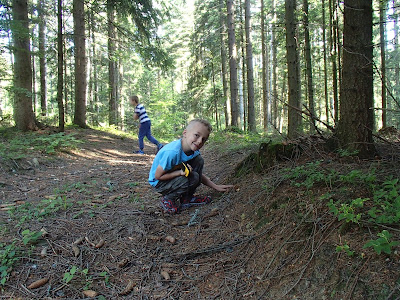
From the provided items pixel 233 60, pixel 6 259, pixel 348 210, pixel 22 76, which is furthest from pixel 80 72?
pixel 348 210

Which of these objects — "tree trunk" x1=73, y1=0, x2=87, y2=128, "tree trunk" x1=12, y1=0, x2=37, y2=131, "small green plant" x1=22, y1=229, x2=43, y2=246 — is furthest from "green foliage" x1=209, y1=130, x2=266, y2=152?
"tree trunk" x1=12, y1=0, x2=37, y2=131

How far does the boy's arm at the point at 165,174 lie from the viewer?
3.42m

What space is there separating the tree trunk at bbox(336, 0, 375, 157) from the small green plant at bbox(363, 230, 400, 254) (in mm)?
1706

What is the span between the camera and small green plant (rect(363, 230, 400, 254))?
4.97 feet

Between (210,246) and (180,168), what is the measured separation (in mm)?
1237

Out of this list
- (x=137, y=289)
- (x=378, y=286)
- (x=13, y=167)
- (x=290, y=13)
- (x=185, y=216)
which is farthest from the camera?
(x=290, y=13)

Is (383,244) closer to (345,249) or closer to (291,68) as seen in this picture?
(345,249)

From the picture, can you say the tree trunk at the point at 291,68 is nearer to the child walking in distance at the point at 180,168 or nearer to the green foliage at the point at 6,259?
the child walking in distance at the point at 180,168

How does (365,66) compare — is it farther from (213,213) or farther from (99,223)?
(99,223)

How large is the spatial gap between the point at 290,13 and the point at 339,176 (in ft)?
19.5

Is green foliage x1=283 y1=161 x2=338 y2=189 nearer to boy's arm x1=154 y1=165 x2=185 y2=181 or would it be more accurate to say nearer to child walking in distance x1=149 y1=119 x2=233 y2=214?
child walking in distance x1=149 y1=119 x2=233 y2=214

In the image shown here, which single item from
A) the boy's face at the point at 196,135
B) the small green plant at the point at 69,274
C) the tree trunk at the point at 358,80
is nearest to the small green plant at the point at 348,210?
the tree trunk at the point at 358,80

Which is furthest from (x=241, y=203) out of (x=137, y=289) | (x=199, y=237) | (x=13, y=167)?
(x=13, y=167)

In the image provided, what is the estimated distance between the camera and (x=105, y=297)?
1993 millimetres
